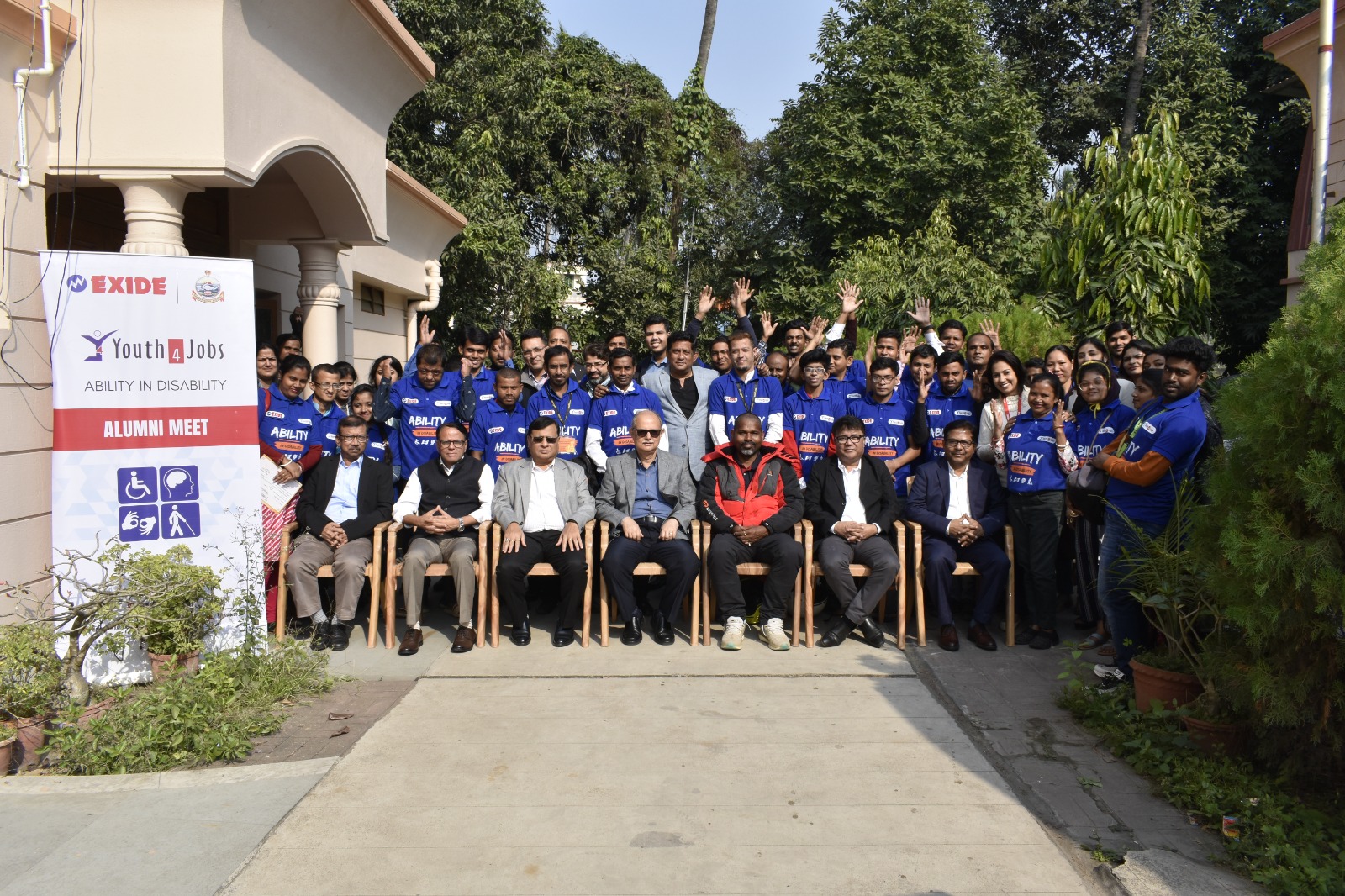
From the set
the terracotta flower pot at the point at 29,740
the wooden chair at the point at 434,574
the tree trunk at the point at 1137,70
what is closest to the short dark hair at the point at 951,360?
the wooden chair at the point at 434,574

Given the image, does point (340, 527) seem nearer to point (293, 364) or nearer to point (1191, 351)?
point (293, 364)

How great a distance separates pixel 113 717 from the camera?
14.2 feet

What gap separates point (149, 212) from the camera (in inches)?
219

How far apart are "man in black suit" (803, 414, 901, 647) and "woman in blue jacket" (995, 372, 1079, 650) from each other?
0.81 metres

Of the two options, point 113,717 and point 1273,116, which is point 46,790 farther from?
point 1273,116

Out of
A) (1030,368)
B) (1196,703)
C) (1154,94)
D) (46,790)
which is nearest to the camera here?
(46,790)

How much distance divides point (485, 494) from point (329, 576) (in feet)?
3.63

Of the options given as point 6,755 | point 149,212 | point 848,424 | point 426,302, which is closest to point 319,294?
point 149,212

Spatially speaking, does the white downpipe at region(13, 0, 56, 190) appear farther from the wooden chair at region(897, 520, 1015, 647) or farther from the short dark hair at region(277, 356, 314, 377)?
the wooden chair at region(897, 520, 1015, 647)

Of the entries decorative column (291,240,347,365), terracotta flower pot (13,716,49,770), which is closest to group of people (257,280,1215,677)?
decorative column (291,240,347,365)

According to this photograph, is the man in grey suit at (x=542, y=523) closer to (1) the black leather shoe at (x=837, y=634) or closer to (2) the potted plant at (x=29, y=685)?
(1) the black leather shoe at (x=837, y=634)

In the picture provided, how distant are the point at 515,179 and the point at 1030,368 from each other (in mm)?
14787

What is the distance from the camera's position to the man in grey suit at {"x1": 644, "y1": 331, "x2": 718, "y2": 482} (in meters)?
6.95

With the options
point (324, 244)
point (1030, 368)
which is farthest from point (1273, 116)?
point (324, 244)
